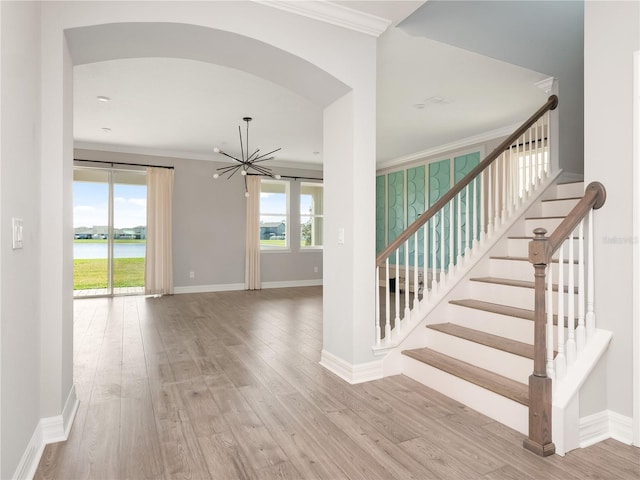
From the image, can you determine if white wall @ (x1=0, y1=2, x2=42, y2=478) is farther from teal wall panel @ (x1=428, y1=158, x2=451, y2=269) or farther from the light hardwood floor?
teal wall panel @ (x1=428, y1=158, x2=451, y2=269)

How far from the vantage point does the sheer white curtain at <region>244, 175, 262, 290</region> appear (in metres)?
8.02

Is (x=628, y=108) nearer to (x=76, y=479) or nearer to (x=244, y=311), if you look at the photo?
(x=76, y=479)

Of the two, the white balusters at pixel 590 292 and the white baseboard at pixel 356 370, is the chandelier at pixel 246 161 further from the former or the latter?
the white balusters at pixel 590 292

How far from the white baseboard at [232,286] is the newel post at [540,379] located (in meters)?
6.59

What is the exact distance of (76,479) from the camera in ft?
5.64

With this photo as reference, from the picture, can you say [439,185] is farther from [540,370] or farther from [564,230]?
[540,370]

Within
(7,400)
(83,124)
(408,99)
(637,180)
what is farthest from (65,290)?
(83,124)

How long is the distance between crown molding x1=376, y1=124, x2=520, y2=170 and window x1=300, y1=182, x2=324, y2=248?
5.26 feet

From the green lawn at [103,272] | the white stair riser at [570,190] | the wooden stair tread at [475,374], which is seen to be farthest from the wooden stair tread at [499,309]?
the green lawn at [103,272]

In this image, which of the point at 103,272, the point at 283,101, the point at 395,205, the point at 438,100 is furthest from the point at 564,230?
the point at 103,272

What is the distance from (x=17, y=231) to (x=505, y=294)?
10.2 ft

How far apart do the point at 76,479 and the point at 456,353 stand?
2381 millimetres

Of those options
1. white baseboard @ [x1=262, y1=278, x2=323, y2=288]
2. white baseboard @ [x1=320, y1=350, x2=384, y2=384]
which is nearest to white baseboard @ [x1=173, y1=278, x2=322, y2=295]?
white baseboard @ [x1=262, y1=278, x2=323, y2=288]

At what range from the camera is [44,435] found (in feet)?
6.56
